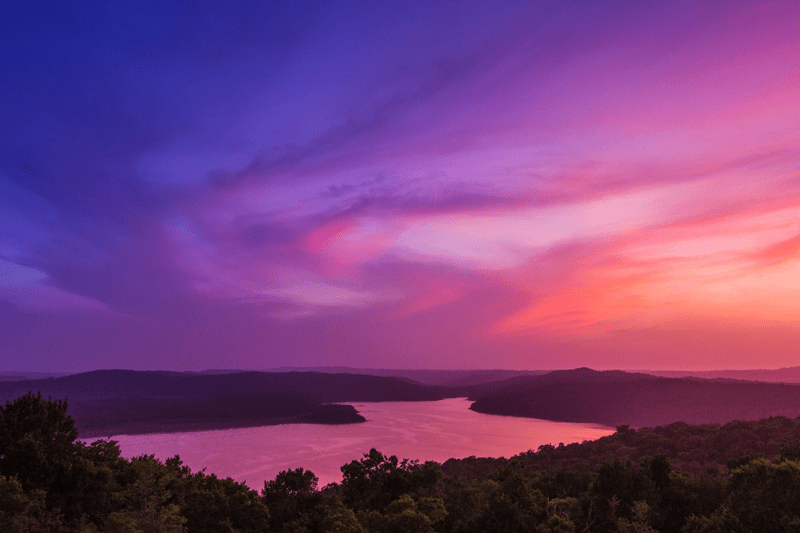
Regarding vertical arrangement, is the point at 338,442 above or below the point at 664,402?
below

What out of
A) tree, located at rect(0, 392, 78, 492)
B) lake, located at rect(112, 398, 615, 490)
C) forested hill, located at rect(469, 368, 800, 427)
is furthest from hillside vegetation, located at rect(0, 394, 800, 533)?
forested hill, located at rect(469, 368, 800, 427)

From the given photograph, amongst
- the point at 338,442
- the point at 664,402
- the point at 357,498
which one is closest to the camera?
the point at 357,498

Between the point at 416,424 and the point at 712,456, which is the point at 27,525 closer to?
the point at 712,456

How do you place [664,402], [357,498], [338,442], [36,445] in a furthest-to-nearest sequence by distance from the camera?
[664,402] → [338,442] → [357,498] → [36,445]

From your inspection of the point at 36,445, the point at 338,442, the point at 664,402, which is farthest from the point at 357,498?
the point at 664,402

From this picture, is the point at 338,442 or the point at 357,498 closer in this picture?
the point at 357,498

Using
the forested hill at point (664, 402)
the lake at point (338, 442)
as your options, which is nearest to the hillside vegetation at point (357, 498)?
the lake at point (338, 442)

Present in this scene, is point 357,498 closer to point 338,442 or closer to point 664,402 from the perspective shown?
point 338,442

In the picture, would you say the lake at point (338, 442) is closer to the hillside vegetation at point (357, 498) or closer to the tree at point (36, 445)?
the hillside vegetation at point (357, 498)
